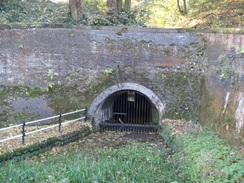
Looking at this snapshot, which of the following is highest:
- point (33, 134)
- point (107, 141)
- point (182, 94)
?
point (182, 94)

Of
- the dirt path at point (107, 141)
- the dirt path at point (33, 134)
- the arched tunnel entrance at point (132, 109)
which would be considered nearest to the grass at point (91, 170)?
the dirt path at point (33, 134)

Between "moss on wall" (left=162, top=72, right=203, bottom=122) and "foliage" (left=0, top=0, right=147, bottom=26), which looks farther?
"foliage" (left=0, top=0, right=147, bottom=26)

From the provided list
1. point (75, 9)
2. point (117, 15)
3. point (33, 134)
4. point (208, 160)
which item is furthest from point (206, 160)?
point (75, 9)

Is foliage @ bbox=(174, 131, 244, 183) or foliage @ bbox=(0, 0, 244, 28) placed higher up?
foliage @ bbox=(0, 0, 244, 28)

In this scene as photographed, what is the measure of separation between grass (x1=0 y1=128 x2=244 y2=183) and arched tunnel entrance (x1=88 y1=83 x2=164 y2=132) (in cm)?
210

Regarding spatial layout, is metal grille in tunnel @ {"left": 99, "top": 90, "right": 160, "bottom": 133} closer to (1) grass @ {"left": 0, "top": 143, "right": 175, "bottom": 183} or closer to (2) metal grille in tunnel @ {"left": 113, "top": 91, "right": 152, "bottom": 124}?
(2) metal grille in tunnel @ {"left": 113, "top": 91, "right": 152, "bottom": 124}

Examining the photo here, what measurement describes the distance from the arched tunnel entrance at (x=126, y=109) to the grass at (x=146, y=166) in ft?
6.87

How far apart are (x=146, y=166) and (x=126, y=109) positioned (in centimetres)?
558

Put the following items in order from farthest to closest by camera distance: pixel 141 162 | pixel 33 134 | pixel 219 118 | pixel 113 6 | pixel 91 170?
pixel 113 6 < pixel 33 134 < pixel 219 118 < pixel 141 162 < pixel 91 170

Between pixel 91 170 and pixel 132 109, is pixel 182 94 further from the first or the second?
pixel 91 170

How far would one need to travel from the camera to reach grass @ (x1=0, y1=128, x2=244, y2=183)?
4613mm


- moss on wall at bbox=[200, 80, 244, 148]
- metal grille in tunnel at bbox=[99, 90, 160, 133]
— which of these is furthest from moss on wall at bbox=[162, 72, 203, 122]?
metal grille in tunnel at bbox=[99, 90, 160, 133]

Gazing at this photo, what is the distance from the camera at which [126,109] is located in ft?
36.2

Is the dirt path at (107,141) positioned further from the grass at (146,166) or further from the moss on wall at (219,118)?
the moss on wall at (219,118)
